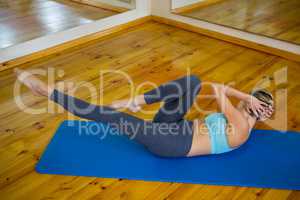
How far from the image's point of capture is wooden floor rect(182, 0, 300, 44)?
118 inches

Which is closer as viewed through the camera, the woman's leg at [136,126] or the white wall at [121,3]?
the woman's leg at [136,126]

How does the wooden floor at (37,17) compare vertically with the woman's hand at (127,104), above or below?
above

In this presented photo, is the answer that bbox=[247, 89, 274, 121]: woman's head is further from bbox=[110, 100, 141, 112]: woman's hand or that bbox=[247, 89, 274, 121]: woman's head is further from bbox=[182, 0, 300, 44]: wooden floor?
bbox=[182, 0, 300, 44]: wooden floor

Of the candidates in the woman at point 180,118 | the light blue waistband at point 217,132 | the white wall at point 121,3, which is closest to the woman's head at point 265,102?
the woman at point 180,118

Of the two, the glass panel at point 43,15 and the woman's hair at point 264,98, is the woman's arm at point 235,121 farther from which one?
the glass panel at point 43,15

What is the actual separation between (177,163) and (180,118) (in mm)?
238

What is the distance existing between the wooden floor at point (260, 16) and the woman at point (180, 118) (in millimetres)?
1452

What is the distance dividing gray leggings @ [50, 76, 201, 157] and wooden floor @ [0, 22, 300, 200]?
7.6 inches

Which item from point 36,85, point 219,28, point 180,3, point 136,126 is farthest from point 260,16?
point 36,85

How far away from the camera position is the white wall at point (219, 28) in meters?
2.99

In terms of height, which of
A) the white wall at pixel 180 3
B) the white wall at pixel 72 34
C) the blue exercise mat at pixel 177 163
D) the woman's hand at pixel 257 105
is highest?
the white wall at pixel 180 3

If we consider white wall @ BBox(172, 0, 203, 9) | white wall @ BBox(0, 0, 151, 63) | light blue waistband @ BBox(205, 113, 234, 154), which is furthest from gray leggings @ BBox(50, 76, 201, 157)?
white wall @ BBox(172, 0, 203, 9)

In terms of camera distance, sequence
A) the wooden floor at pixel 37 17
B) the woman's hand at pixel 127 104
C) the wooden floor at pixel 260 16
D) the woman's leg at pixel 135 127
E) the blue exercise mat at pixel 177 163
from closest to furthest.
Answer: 1. the woman's leg at pixel 135 127
2. the blue exercise mat at pixel 177 163
3. the woman's hand at pixel 127 104
4. the wooden floor at pixel 37 17
5. the wooden floor at pixel 260 16

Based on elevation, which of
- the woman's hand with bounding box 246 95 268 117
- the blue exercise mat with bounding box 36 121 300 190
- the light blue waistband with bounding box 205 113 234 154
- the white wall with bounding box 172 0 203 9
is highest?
the white wall with bounding box 172 0 203 9
